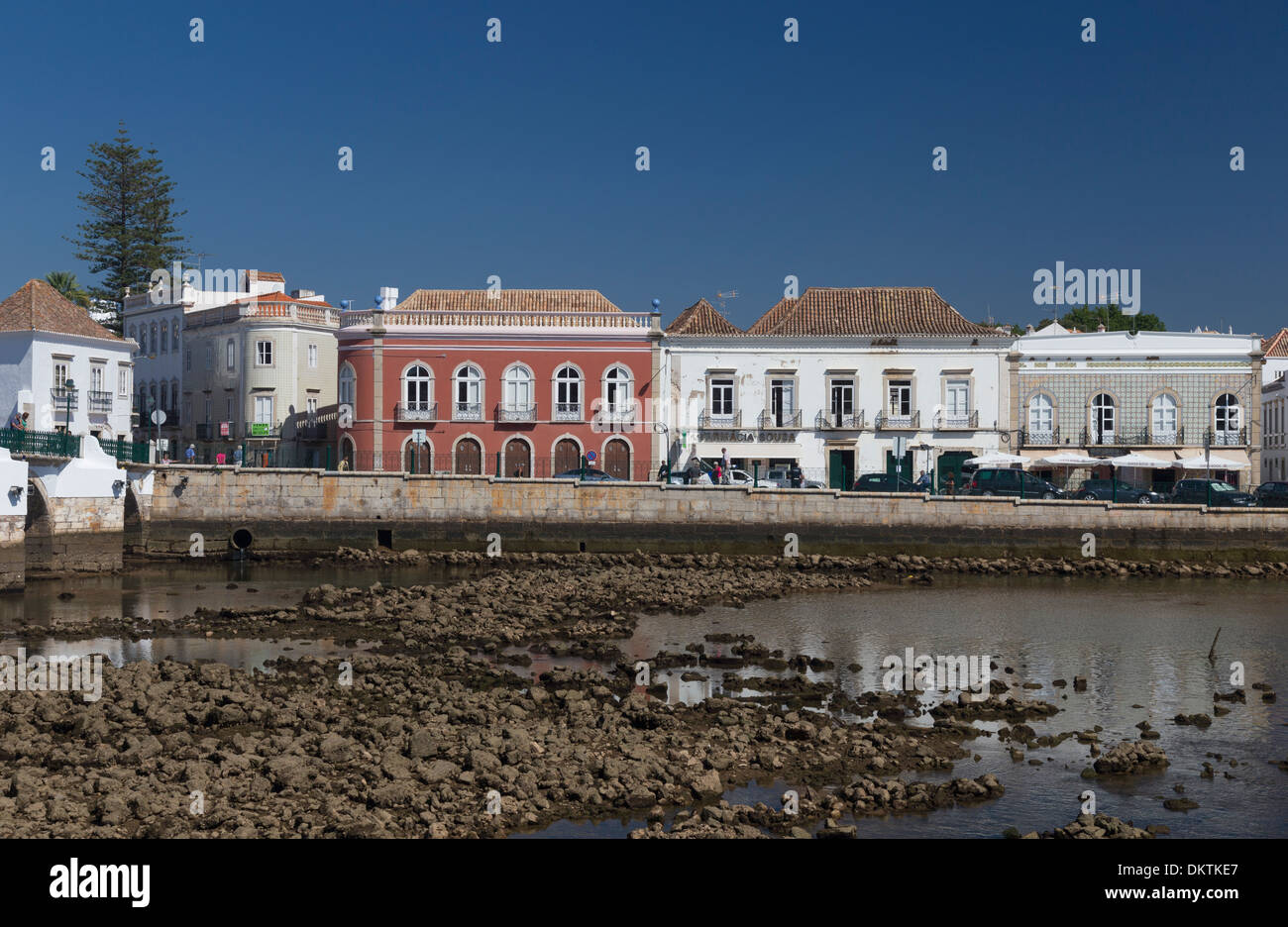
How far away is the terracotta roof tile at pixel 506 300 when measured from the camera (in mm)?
52531

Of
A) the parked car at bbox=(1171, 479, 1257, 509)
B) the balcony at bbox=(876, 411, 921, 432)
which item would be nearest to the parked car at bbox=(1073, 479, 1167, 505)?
the parked car at bbox=(1171, 479, 1257, 509)

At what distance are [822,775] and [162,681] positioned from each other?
10760 millimetres

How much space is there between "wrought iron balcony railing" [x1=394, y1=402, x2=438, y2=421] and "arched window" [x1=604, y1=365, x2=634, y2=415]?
22.4 feet

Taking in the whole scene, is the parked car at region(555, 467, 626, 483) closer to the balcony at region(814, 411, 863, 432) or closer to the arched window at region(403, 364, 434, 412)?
the arched window at region(403, 364, 434, 412)

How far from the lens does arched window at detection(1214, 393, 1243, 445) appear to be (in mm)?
50188

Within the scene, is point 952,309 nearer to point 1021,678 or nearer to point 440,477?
point 440,477

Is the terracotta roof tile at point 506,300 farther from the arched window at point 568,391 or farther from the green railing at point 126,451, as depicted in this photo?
the green railing at point 126,451

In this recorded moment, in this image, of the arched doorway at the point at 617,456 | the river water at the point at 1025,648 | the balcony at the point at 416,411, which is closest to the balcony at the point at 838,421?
the arched doorway at the point at 617,456

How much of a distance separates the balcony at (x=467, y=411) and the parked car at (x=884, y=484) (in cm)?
1547

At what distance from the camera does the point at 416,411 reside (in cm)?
4978

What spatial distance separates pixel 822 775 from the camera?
16000mm

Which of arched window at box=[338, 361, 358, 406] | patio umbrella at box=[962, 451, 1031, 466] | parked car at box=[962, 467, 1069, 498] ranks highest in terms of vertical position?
arched window at box=[338, 361, 358, 406]

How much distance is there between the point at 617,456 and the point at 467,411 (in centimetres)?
621

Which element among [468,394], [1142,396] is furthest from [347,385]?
[1142,396]
